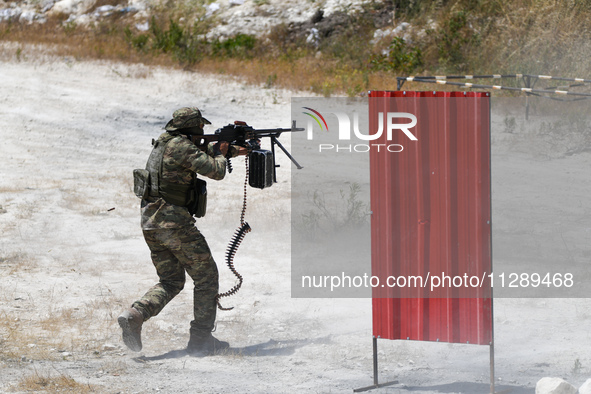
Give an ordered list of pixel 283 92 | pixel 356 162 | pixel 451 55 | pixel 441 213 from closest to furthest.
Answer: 1. pixel 441 213
2. pixel 356 162
3. pixel 283 92
4. pixel 451 55

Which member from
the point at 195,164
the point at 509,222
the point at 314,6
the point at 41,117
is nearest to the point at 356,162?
the point at 509,222

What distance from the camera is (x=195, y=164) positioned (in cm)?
554

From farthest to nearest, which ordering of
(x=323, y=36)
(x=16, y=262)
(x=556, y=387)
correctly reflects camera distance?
(x=323, y=36) → (x=16, y=262) → (x=556, y=387)

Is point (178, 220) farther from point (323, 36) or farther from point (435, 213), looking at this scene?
point (323, 36)

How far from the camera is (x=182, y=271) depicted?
5.97 meters

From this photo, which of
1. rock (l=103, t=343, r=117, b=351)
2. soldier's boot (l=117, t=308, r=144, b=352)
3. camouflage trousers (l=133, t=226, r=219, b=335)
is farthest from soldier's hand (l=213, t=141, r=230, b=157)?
rock (l=103, t=343, r=117, b=351)

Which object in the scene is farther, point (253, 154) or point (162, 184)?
point (253, 154)

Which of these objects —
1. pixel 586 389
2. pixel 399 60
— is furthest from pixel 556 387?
pixel 399 60

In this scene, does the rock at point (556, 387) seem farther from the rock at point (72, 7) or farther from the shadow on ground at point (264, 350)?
the rock at point (72, 7)

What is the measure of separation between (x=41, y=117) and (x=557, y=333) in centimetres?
1196

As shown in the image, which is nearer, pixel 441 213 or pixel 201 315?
pixel 441 213

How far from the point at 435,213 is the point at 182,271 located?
7.21 ft

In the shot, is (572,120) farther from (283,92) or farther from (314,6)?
(314,6)

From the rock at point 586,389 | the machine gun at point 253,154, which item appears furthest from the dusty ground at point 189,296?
the machine gun at point 253,154
